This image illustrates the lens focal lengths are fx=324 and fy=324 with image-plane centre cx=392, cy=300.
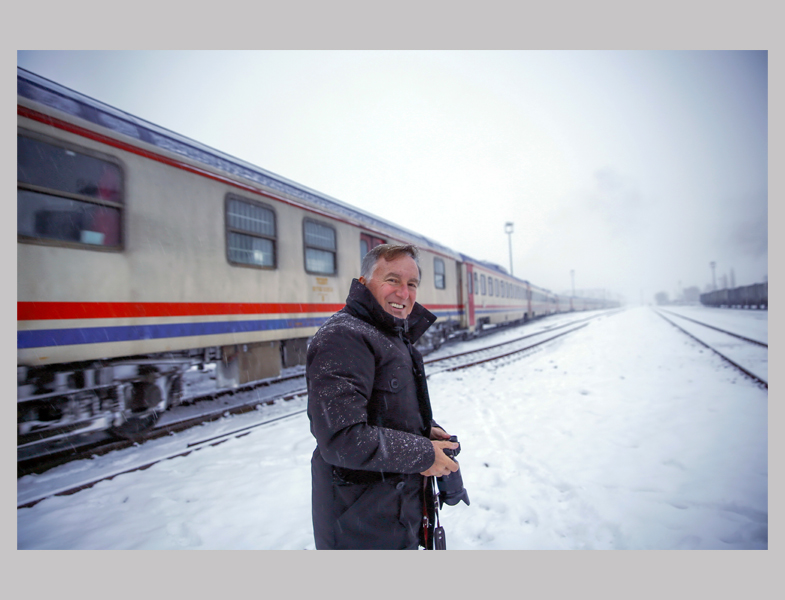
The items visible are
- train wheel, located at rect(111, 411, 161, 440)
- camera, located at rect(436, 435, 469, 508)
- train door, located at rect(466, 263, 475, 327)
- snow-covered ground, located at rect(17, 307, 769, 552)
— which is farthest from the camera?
train door, located at rect(466, 263, 475, 327)

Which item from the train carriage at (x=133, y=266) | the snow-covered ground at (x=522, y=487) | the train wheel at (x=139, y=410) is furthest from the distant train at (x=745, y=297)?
the train wheel at (x=139, y=410)

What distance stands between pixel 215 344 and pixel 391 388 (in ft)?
12.4

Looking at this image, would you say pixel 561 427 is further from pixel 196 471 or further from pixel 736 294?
pixel 736 294

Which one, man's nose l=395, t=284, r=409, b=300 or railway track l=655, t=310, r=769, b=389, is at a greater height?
man's nose l=395, t=284, r=409, b=300

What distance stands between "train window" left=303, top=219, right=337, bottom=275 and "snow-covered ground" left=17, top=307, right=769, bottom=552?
100.0 inches

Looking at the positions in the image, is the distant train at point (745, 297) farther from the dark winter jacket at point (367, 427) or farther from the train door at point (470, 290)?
the dark winter jacket at point (367, 427)

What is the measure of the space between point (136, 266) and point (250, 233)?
1.50m

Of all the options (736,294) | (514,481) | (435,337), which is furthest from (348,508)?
(736,294)

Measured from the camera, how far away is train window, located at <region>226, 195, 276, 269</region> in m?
4.50

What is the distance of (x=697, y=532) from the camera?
2.28 meters

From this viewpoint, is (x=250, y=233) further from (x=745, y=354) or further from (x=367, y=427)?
(x=745, y=354)

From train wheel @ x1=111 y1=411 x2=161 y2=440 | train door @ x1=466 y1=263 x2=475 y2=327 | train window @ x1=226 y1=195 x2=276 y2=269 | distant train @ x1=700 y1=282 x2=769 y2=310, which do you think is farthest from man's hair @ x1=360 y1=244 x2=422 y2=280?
distant train @ x1=700 y1=282 x2=769 y2=310

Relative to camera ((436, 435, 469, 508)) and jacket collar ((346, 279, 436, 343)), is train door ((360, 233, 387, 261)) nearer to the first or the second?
jacket collar ((346, 279, 436, 343))

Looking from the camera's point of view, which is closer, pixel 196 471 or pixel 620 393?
pixel 196 471
